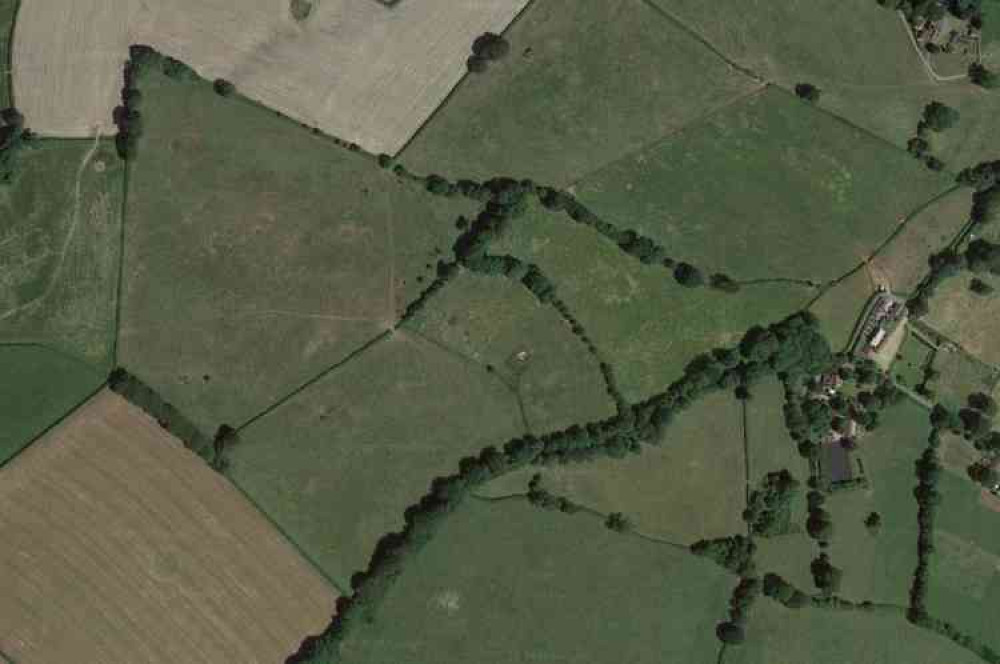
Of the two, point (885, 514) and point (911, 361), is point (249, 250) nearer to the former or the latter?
point (911, 361)

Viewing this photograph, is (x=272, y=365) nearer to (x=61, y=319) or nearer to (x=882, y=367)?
(x=61, y=319)

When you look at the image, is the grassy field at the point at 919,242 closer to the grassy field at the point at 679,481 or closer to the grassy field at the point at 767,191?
the grassy field at the point at 767,191

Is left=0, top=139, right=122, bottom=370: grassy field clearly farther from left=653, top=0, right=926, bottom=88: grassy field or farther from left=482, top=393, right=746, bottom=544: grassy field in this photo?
left=653, top=0, right=926, bottom=88: grassy field

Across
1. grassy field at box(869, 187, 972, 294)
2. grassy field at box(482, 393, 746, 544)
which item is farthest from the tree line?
grassy field at box(869, 187, 972, 294)

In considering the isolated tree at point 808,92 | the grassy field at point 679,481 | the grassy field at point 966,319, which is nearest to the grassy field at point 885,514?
the grassy field at point 966,319

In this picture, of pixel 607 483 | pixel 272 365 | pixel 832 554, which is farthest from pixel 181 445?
pixel 832 554

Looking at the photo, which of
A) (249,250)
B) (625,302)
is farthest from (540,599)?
(249,250)
